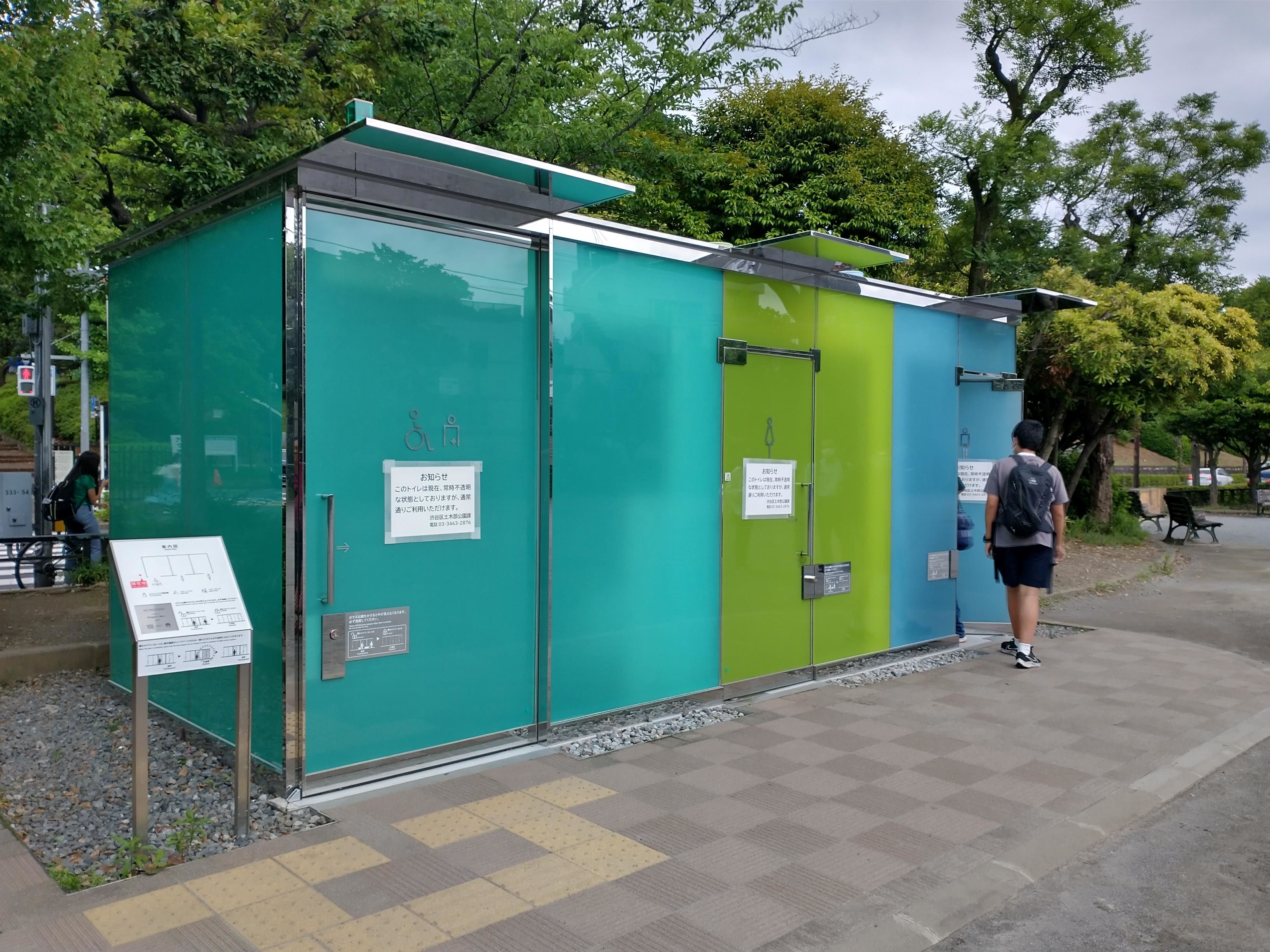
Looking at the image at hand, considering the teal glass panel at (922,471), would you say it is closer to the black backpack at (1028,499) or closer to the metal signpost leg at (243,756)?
the black backpack at (1028,499)

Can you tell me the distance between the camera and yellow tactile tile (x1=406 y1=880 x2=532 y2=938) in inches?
134

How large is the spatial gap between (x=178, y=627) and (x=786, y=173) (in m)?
15.7

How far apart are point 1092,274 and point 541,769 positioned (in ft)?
62.5

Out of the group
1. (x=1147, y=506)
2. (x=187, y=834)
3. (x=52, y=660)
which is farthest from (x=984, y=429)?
(x=1147, y=506)

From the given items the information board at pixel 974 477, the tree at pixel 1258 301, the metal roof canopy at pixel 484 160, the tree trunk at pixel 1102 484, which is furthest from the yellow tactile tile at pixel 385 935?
the tree at pixel 1258 301

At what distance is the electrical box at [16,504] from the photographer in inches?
571

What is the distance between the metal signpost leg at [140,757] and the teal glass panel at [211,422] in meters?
0.71

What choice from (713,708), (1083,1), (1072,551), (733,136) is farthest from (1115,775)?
(1083,1)

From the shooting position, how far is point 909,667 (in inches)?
308

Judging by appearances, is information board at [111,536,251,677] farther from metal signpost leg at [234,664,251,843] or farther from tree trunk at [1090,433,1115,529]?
tree trunk at [1090,433,1115,529]

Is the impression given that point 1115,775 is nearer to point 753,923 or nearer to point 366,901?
point 753,923

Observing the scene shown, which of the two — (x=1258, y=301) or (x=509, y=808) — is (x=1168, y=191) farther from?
(x=509, y=808)

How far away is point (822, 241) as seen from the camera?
21.4 feet

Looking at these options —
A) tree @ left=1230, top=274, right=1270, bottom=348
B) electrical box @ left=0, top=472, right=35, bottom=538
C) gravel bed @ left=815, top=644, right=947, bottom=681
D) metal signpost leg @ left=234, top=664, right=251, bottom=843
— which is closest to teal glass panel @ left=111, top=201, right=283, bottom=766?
metal signpost leg @ left=234, top=664, right=251, bottom=843
